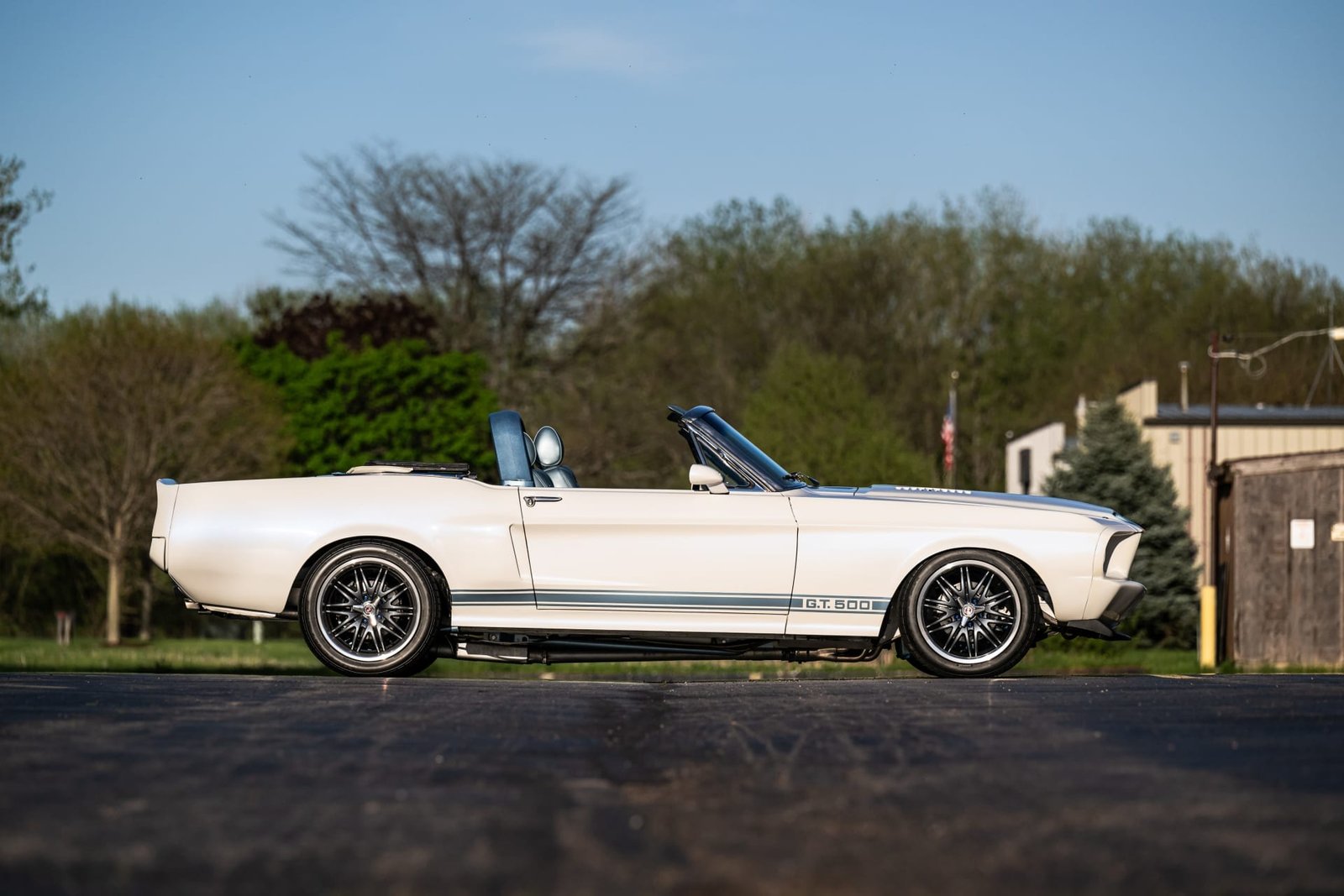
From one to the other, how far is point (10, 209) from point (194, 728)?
45355 millimetres

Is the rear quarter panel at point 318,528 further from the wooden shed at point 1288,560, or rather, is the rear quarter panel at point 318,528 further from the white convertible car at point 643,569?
the wooden shed at point 1288,560

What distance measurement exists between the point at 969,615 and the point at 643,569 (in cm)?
175

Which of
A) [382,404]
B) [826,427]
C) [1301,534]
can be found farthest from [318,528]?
[382,404]

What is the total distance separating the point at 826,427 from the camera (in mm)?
42219

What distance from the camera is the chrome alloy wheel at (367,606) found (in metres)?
9.57

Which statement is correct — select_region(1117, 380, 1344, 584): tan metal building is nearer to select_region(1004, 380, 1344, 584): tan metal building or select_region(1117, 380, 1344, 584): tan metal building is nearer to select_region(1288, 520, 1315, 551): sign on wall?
select_region(1004, 380, 1344, 584): tan metal building

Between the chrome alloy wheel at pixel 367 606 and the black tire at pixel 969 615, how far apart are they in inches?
105

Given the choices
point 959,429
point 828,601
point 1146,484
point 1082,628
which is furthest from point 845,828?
point 959,429

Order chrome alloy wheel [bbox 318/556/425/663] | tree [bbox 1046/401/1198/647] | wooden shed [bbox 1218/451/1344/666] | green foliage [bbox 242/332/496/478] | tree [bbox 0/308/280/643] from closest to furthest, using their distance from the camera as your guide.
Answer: chrome alloy wheel [bbox 318/556/425/663], wooden shed [bbox 1218/451/1344/666], tree [bbox 1046/401/1198/647], tree [bbox 0/308/280/643], green foliage [bbox 242/332/496/478]

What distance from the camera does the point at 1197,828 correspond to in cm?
442

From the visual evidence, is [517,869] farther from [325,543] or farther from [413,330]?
[413,330]

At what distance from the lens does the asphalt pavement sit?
12.9ft

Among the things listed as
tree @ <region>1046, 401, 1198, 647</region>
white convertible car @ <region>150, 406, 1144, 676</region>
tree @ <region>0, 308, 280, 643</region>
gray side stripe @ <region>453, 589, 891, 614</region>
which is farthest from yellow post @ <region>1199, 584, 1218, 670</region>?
tree @ <region>0, 308, 280, 643</region>

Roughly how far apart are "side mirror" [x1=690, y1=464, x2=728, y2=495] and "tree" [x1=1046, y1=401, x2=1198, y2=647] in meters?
32.0
